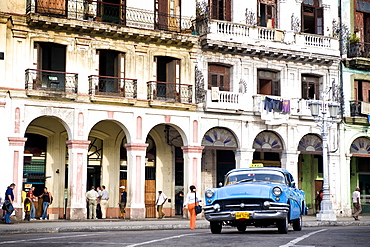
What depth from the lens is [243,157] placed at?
35.2 m

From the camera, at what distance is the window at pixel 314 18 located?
1518 inches

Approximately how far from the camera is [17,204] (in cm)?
2892

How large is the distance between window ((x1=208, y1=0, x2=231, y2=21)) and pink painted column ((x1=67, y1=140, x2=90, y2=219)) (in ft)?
31.8

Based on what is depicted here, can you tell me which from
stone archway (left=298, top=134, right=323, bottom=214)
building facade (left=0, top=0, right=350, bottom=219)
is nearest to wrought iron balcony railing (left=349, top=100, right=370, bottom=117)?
building facade (left=0, top=0, right=350, bottom=219)

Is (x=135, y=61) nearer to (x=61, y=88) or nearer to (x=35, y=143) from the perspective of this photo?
(x=61, y=88)

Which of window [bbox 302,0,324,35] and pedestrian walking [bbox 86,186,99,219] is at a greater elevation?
window [bbox 302,0,324,35]

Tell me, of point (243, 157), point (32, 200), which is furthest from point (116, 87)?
point (243, 157)

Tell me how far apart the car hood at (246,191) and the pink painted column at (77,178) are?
1346cm

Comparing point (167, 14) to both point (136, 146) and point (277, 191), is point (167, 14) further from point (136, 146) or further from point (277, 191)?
point (277, 191)

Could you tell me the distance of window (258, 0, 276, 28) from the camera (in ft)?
121

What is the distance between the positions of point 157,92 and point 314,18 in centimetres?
1104

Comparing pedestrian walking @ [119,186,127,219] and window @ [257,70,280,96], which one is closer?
pedestrian walking @ [119,186,127,219]

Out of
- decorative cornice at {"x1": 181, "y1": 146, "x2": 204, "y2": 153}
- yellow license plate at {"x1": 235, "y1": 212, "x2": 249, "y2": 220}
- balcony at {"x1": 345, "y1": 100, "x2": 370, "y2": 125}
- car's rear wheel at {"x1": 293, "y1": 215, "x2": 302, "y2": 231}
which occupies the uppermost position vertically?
balcony at {"x1": 345, "y1": 100, "x2": 370, "y2": 125}

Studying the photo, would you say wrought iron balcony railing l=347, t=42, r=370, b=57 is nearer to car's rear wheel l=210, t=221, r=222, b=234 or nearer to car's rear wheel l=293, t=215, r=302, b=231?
car's rear wheel l=293, t=215, r=302, b=231
